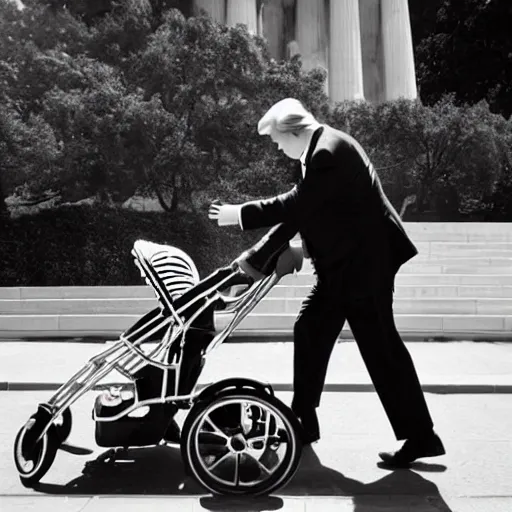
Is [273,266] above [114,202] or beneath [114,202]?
beneath

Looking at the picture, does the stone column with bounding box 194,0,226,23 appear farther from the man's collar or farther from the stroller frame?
the stroller frame

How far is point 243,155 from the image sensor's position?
20.6 meters

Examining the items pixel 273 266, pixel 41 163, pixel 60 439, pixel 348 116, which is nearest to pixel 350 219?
pixel 273 266

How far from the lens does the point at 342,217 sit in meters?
4.77

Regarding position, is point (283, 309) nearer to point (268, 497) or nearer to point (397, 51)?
point (268, 497)

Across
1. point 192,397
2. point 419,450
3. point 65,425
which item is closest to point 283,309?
point 65,425

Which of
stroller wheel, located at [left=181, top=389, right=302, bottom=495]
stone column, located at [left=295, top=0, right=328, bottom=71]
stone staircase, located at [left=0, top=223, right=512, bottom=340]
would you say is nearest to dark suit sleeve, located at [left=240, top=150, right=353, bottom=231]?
stroller wheel, located at [left=181, top=389, right=302, bottom=495]

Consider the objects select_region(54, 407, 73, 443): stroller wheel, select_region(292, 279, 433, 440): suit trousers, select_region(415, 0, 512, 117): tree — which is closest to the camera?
select_region(292, 279, 433, 440): suit trousers

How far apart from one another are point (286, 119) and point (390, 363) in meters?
1.47

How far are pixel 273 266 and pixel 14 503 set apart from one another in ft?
5.85

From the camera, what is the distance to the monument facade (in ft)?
125

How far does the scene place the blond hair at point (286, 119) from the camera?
4.74m

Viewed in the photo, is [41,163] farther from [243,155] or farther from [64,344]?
[64,344]

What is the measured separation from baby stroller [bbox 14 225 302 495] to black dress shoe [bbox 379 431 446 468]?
86cm
